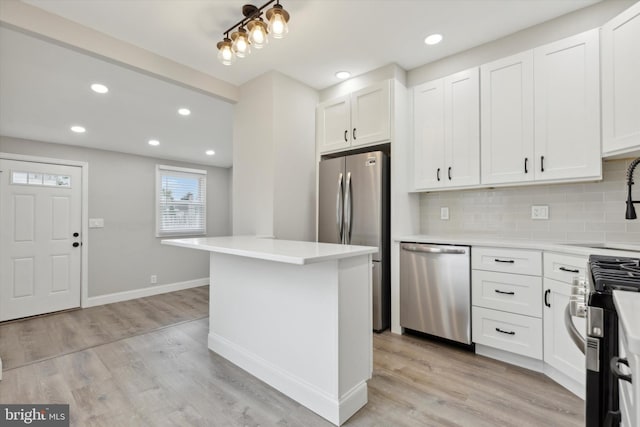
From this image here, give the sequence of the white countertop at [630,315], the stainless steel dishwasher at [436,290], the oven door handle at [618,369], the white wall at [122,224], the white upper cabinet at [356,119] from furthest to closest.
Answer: the white wall at [122,224]
the white upper cabinet at [356,119]
the stainless steel dishwasher at [436,290]
the oven door handle at [618,369]
the white countertop at [630,315]

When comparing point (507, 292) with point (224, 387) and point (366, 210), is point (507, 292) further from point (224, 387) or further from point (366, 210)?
point (224, 387)

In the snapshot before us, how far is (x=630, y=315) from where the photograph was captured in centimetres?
50

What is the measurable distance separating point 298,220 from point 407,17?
204cm

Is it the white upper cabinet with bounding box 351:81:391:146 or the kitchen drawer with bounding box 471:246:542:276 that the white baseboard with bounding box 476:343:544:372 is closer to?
the kitchen drawer with bounding box 471:246:542:276

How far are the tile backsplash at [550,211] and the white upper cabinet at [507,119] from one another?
0.29 meters

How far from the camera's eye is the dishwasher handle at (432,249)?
8.11 ft

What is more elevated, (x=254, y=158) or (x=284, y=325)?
(x=254, y=158)

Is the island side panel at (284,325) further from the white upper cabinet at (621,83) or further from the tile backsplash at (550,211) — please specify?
the white upper cabinet at (621,83)

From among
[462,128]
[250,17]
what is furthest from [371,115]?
[250,17]

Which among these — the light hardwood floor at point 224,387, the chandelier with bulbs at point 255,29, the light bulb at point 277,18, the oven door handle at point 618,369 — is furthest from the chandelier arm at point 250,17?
the light hardwood floor at point 224,387

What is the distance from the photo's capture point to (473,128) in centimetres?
263

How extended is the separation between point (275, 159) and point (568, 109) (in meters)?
2.42

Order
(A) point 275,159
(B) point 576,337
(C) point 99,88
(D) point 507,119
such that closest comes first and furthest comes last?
(B) point 576,337
(D) point 507,119
(C) point 99,88
(A) point 275,159

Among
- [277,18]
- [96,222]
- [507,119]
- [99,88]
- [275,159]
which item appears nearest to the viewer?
[277,18]
